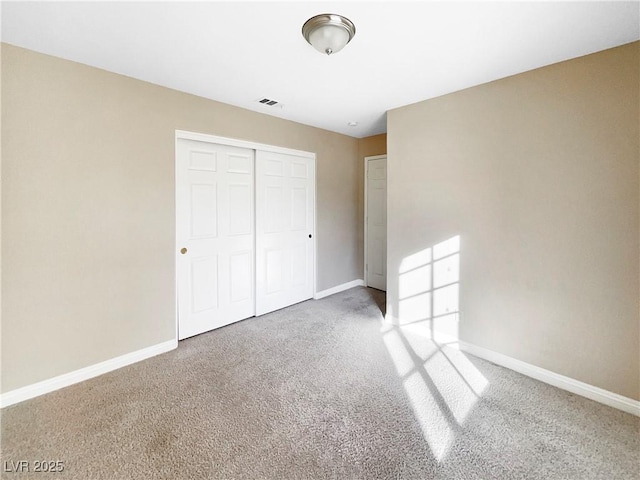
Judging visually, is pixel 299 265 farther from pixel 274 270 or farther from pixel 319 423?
pixel 319 423

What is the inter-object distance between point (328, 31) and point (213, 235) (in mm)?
2216

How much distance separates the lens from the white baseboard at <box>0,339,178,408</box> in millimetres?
2105

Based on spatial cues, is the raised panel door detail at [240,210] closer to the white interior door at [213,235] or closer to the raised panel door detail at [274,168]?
the white interior door at [213,235]

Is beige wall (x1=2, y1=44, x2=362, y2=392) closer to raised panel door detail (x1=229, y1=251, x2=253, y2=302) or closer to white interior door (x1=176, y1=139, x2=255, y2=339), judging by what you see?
white interior door (x1=176, y1=139, x2=255, y2=339)

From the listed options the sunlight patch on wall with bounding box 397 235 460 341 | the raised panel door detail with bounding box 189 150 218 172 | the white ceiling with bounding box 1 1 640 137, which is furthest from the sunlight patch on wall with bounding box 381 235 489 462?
the raised panel door detail with bounding box 189 150 218 172

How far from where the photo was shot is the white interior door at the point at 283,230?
145 inches

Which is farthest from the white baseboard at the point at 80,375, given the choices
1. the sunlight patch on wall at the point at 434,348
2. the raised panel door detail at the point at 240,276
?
the sunlight patch on wall at the point at 434,348

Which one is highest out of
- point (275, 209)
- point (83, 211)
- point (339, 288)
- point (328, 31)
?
point (328, 31)

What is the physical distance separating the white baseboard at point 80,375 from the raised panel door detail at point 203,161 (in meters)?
1.73

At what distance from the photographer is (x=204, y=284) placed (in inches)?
126

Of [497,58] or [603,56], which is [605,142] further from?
[497,58]

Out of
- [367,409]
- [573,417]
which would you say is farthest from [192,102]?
[573,417]

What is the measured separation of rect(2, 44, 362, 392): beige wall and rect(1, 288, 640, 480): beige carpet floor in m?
0.39

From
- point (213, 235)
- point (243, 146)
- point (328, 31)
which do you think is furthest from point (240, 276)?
point (328, 31)
